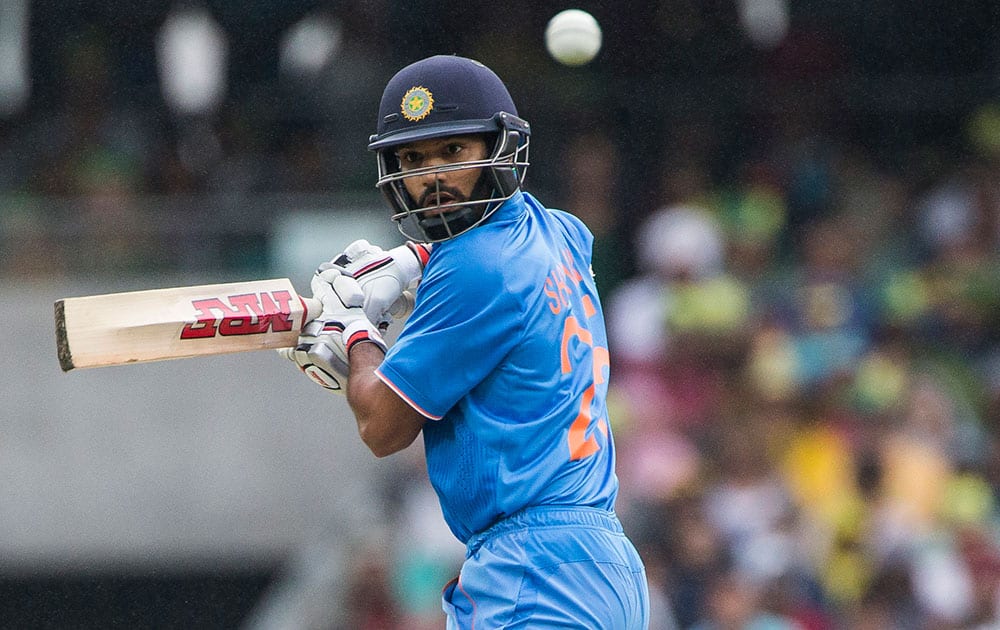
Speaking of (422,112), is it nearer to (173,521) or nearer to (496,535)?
(496,535)

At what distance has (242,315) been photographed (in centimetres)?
370

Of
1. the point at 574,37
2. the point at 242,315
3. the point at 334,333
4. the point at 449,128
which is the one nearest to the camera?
the point at 449,128

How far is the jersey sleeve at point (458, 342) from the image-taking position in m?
3.26

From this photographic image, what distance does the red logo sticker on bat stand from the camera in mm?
3668

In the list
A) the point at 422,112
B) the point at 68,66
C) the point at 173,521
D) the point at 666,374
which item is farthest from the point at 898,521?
the point at 68,66

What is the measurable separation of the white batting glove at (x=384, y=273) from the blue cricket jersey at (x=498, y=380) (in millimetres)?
289

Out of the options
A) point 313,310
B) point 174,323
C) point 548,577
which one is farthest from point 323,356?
point 548,577

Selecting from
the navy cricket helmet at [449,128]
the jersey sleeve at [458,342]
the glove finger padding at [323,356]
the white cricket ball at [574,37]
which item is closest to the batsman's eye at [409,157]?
the navy cricket helmet at [449,128]

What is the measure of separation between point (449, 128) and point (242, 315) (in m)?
0.77

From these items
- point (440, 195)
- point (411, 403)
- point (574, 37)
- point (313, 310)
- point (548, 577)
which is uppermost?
point (574, 37)

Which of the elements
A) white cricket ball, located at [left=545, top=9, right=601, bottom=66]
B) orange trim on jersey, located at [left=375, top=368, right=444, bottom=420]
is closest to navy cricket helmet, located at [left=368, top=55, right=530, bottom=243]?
orange trim on jersey, located at [left=375, top=368, right=444, bottom=420]

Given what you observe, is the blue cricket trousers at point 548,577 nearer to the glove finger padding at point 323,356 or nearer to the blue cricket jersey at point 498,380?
the blue cricket jersey at point 498,380

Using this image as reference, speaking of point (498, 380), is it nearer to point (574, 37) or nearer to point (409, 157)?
point (409, 157)

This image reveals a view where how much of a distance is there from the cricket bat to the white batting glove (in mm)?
138
